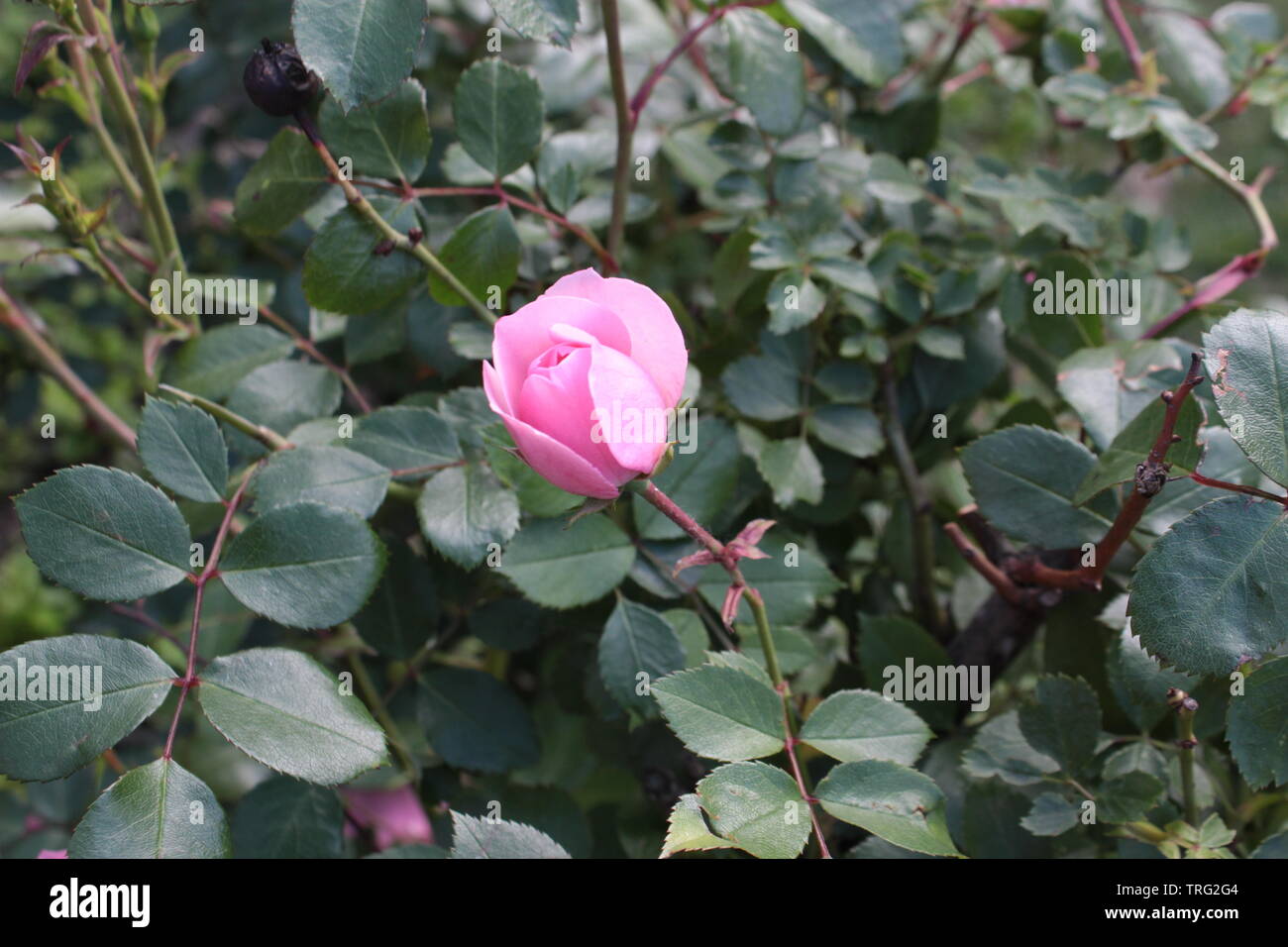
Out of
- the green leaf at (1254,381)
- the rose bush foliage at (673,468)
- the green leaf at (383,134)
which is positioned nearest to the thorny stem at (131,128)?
the rose bush foliage at (673,468)

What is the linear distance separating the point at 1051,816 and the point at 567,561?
1.05ft

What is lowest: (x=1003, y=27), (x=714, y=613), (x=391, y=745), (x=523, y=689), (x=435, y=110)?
(x=523, y=689)

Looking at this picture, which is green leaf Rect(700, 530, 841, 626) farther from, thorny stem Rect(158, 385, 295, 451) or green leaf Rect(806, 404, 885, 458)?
thorny stem Rect(158, 385, 295, 451)

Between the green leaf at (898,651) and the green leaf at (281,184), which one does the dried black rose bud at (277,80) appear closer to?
the green leaf at (281,184)

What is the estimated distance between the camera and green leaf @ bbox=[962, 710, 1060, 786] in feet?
1.96

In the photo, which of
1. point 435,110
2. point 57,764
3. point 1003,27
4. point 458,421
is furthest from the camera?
Result: point 435,110

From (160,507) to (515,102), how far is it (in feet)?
1.11

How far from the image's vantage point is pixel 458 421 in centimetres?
65

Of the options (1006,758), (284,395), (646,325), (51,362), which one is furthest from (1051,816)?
(51,362)

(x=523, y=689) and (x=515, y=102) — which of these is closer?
(x=515, y=102)

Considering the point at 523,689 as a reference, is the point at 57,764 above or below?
above

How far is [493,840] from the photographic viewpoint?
0.51 meters
